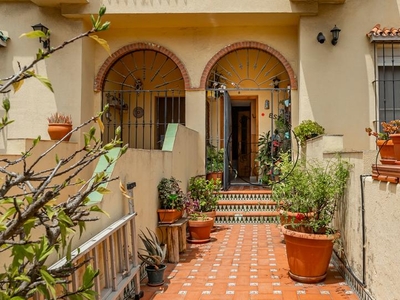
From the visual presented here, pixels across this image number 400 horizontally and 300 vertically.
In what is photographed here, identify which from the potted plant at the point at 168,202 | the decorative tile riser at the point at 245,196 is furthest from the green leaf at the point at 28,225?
the decorative tile riser at the point at 245,196

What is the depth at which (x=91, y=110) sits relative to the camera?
865cm

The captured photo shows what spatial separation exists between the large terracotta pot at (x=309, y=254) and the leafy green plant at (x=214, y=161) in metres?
4.61

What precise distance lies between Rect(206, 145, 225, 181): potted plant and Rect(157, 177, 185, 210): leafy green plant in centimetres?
317

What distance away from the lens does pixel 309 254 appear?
4.23 meters

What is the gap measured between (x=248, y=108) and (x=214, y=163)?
4.21m

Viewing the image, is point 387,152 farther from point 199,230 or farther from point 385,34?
point 385,34

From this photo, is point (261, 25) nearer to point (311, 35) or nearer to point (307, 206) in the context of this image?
point (311, 35)

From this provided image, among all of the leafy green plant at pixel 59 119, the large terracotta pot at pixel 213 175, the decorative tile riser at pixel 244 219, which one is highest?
the leafy green plant at pixel 59 119

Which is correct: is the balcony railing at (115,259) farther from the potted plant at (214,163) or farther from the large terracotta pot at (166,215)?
the potted plant at (214,163)

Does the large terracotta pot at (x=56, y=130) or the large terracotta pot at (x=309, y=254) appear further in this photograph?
the large terracotta pot at (x=56, y=130)

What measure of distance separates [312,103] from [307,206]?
403 cm

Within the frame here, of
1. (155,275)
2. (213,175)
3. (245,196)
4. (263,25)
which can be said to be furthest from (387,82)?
(155,275)

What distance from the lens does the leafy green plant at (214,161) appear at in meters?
8.90

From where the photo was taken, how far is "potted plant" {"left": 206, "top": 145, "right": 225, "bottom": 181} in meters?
8.79
